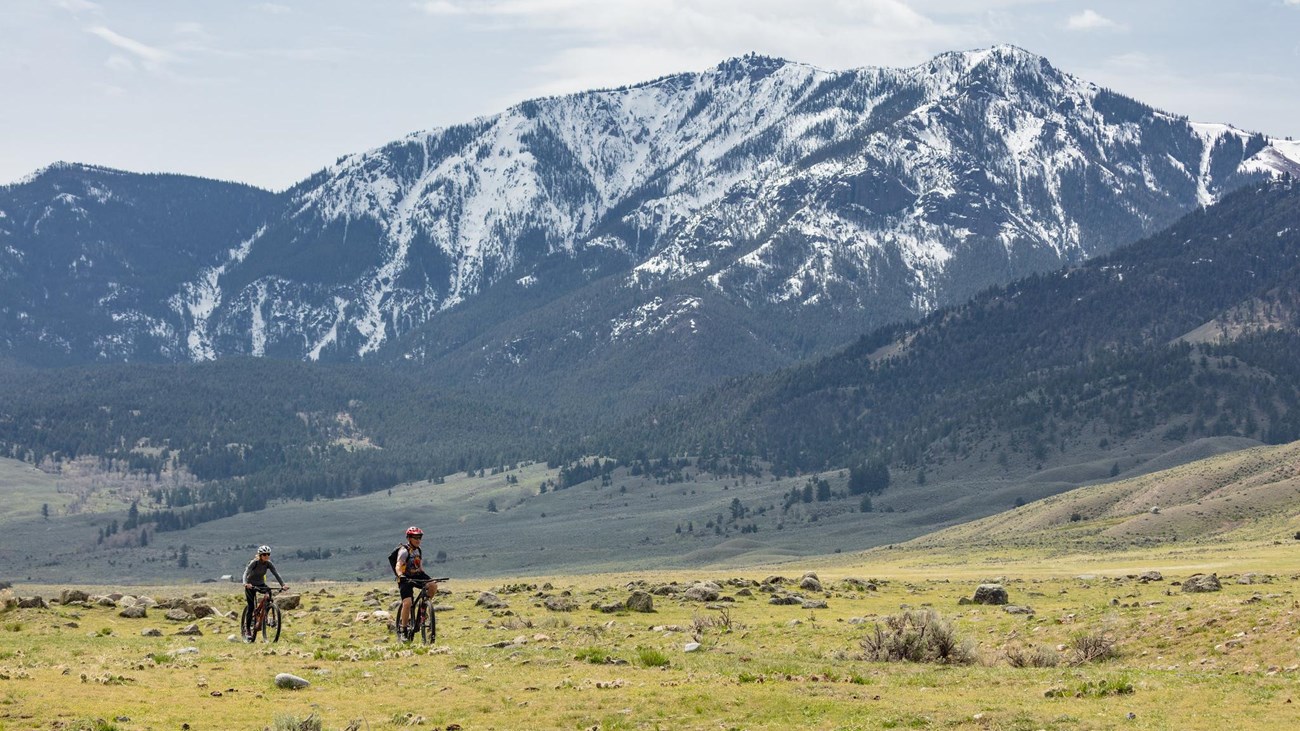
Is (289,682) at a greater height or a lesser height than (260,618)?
lesser

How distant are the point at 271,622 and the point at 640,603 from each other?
16032mm

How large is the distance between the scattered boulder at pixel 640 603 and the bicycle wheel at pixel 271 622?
14961 mm

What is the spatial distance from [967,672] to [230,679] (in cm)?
1531

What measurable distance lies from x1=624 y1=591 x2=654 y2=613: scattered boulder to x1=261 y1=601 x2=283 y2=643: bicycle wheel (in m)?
15.0

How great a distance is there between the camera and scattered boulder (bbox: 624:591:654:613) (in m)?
54.1

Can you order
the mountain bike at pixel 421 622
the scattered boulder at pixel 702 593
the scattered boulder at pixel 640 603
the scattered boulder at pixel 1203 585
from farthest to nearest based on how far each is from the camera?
the scattered boulder at pixel 702 593 < the scattered boulder at pixel 1203 585 < the scattered boulder at pixel 640 603 < the mountain bike at pixel 421 622

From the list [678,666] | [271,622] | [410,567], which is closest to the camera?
[678,666]

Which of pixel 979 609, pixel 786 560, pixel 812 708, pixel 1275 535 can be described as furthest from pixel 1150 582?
pixel 786 560

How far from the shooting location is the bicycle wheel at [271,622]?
40406 millimetres

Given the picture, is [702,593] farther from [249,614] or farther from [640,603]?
[249,614]

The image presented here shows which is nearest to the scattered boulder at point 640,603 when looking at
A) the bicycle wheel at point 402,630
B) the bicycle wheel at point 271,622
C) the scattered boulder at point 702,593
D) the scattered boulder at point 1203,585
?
the scattered boulder at point 702,593

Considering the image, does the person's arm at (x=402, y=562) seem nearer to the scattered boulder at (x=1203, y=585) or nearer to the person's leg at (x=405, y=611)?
the person's leg at (x=405, y=611)

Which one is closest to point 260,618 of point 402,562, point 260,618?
point 260,618

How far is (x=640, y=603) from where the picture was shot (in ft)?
178
